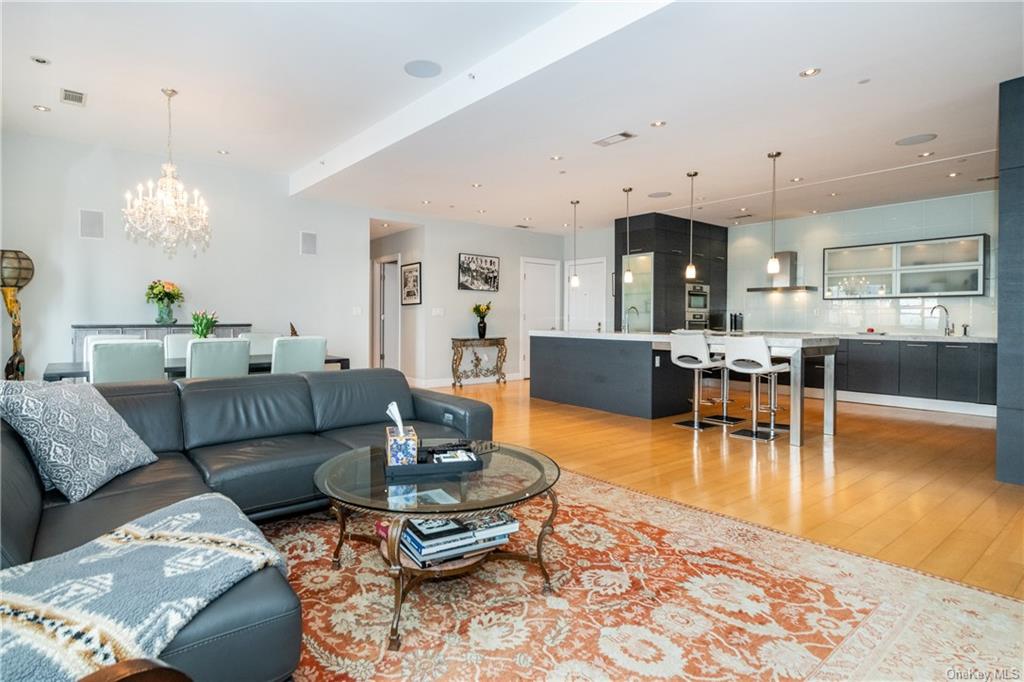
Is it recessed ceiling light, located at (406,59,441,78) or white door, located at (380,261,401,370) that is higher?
recessed ceiling light, located at (406,59,441,78)

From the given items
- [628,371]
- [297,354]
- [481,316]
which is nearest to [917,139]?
[628,371]

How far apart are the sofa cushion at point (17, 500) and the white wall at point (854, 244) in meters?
8.58

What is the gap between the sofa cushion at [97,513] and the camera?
1.56 metres

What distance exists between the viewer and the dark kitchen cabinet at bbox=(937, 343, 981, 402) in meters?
5.83

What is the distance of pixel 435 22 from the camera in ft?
10.7

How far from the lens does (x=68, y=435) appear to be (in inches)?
79.0

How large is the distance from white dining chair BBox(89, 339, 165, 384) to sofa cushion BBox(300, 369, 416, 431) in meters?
1.22

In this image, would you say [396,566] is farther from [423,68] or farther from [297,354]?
[423,68]

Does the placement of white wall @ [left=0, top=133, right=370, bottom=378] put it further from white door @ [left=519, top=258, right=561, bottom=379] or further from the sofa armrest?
the sofa armrest

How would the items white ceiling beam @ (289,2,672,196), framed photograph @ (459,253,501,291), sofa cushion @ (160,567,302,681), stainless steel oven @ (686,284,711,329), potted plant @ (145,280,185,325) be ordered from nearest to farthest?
1. sofa cushion @ (160,567,302,681)
2. white ceiling beam @ (289,2,672,196)
3. potted plant @ (145,280,185,325)
4. stainless steel oven @ (686,284,711,329)
5. framed photograph @ (459,253,501,291)

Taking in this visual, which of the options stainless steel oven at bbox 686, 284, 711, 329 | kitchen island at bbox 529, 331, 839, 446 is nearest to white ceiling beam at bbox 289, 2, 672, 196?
kitchen island at bbox 529, 331, 839, 446

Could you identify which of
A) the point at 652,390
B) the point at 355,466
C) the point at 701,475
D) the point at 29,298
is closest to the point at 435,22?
the point at 355,466

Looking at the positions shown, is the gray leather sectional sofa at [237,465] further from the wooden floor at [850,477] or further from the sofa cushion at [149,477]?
the wooden floor at [850,477]

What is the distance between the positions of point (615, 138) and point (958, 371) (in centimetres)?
494
